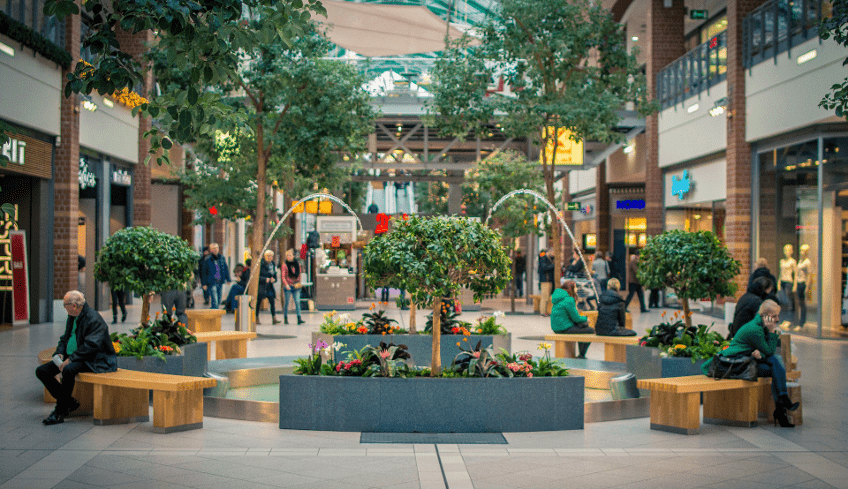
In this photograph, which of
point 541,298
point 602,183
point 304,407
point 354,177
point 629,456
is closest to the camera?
point 629,456

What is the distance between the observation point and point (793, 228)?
691 inches

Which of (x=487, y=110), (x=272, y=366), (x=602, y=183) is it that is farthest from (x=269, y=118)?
(x=602, y=183)

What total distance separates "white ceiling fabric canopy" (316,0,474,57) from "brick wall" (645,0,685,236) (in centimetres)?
606

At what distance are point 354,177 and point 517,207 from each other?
530 inches

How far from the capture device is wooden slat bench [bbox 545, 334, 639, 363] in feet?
40.4

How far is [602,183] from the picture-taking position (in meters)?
33.6

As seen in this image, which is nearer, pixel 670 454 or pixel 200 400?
pixel 670 454

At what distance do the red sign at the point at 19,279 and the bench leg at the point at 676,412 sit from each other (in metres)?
14.0

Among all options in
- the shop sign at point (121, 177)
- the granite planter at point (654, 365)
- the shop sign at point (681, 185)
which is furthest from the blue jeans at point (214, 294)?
the shop sign at point (681, 185)

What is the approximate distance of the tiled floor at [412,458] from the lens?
237 inches

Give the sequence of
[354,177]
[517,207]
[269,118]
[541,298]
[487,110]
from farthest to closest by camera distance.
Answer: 1. [354,177]
2. [517,207]
3. [541,298]
4. [487,110]
5. [269,118]

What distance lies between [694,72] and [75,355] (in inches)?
742

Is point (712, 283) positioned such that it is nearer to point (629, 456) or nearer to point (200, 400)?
point (629, 456)

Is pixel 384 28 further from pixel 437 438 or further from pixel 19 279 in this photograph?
pixel 437 438
